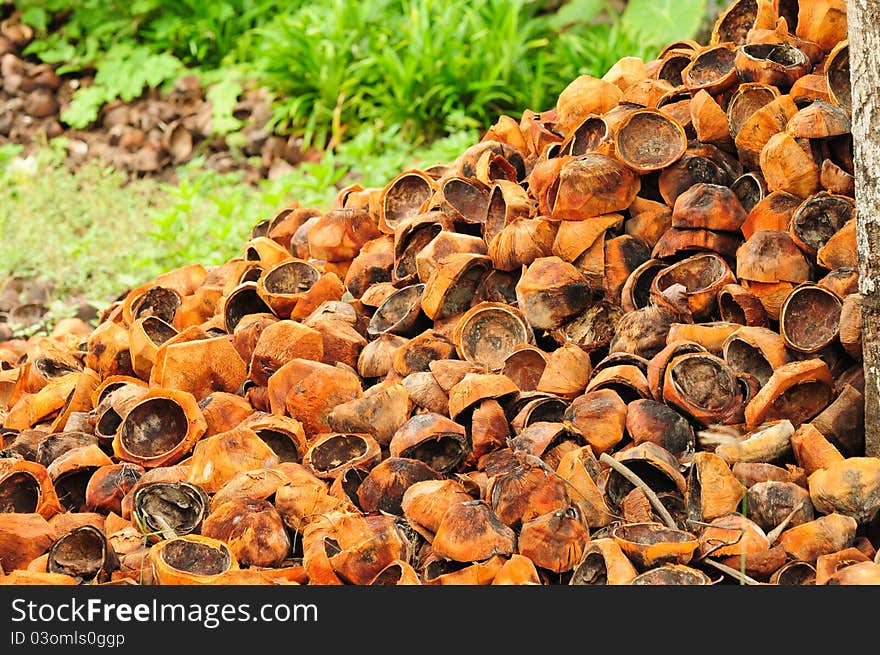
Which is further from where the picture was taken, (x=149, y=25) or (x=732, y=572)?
(x=149, y=25)

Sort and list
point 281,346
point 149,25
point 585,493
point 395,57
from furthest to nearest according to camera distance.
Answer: point 149,25 → point 395,57 → point 281,346 → point 585,493

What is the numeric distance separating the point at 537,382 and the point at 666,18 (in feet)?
15.6

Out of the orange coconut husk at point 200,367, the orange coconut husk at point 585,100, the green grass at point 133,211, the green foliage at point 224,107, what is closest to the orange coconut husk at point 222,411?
the orange coconut husk at point 200,367

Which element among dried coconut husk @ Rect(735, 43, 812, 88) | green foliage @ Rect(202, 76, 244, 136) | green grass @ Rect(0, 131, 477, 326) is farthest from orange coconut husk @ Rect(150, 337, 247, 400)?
green foliage @ Rect(202, 76, 244, 136)

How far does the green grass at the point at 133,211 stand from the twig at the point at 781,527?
3.13 metres

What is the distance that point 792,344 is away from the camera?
2.04m

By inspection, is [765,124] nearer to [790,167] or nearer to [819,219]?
[790,167]

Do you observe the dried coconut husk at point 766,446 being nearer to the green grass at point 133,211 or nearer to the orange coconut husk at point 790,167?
the orange coconut husk at point 790,167

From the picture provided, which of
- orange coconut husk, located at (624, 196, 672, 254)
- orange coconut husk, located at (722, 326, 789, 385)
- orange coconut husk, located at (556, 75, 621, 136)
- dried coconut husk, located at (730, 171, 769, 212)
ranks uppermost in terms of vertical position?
orange coconut husk, located at (556, 75, 621, 136)

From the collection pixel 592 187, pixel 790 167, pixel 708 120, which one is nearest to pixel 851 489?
pixel 790 167

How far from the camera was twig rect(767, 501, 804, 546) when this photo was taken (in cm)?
176

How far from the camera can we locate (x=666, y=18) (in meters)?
6.38

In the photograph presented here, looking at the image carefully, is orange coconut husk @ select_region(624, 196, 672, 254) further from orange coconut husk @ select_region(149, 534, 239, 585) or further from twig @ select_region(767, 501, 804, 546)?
orange coconut husk @ select_region(149, 534, 239, 585)

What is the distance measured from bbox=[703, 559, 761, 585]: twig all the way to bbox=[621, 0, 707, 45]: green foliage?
4.98 meters
